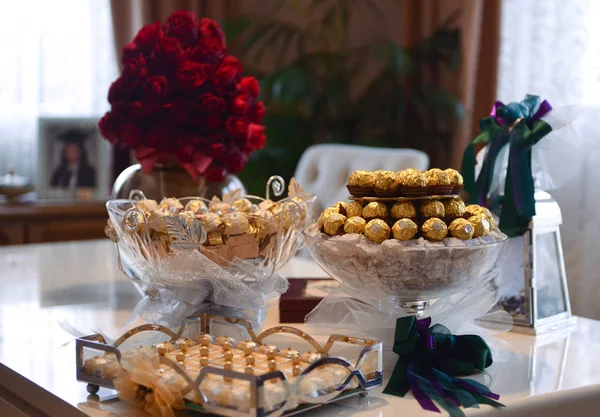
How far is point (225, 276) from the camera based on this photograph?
3.45ft

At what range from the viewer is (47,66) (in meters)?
3.60

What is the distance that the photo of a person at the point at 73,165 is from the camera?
11.5 feet

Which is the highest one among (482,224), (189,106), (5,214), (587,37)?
(587,37)

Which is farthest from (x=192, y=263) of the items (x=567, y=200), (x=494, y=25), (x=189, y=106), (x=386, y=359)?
(x=494, y=25)

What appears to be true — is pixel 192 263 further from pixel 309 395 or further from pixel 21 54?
pixel 21 54

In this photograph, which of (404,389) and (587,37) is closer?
(404,389)

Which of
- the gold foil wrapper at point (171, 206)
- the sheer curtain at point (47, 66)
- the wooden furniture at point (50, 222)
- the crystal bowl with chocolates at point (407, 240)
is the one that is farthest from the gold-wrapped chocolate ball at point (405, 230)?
the sheer curtain at point (47, 66)

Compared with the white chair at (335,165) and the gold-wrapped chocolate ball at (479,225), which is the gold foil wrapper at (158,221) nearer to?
the gold-wrapped chocolate ball at (479,225)

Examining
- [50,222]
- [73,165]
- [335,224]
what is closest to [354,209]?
[335,224]

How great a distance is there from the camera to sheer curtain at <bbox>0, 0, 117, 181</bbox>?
3.51 meters

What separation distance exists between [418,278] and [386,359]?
11 centimetres

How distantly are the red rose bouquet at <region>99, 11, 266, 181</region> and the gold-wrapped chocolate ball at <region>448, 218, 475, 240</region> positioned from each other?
0.61 metres

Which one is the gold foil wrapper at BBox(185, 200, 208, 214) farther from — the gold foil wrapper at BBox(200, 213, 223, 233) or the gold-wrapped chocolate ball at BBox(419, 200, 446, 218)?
the gold-wrapped chocolate ball at BBox(419, 200, 446, 218)

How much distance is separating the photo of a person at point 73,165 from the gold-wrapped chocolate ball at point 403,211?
2796mm
